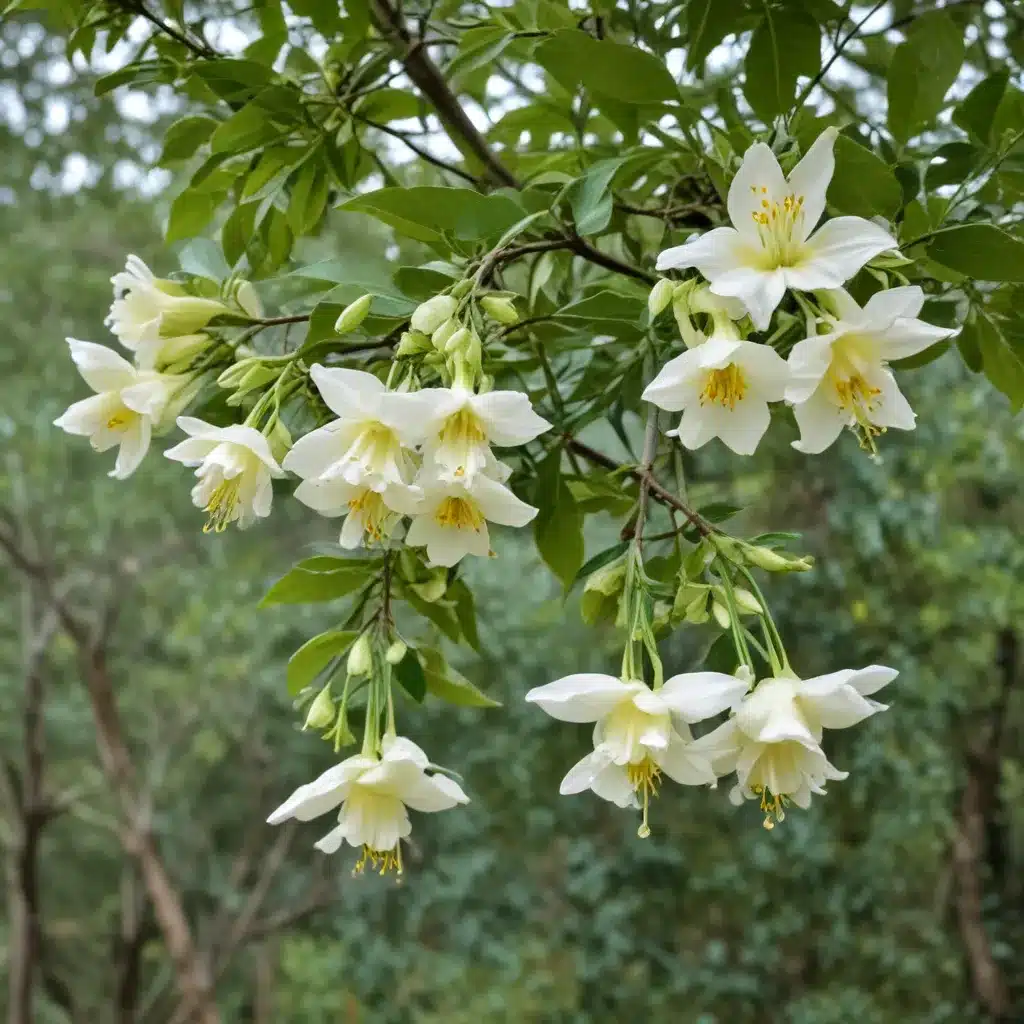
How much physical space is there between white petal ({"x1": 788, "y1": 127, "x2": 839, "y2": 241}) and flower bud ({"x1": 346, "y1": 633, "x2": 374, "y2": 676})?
0.28 m

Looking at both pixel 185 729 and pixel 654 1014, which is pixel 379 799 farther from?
pixel 185 729

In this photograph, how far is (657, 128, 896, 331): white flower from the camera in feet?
1.28

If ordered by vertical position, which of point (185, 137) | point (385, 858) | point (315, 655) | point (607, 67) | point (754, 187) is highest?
point (185, 137)

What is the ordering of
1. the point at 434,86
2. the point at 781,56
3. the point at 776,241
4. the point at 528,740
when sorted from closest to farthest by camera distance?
the point at 776,241 → the point at 781,56 → the point at 434,86 → the point at 528,740

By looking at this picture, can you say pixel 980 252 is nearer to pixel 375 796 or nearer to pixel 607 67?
pixel 607 67

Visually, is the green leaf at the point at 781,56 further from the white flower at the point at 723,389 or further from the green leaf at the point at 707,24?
the white flower at the point at 723,389

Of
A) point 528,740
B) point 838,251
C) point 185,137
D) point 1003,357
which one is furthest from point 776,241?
point 528,740

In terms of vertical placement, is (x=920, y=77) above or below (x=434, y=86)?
below

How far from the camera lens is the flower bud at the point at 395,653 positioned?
0.48 metres

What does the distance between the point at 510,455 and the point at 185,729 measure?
2936 millimetres

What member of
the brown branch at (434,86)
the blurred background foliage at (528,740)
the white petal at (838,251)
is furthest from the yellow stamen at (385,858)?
the blurred background foliage at (528,740)

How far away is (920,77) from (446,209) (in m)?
0.33

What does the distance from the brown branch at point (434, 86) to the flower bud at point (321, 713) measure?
397mm

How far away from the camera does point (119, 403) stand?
52 centimetres
